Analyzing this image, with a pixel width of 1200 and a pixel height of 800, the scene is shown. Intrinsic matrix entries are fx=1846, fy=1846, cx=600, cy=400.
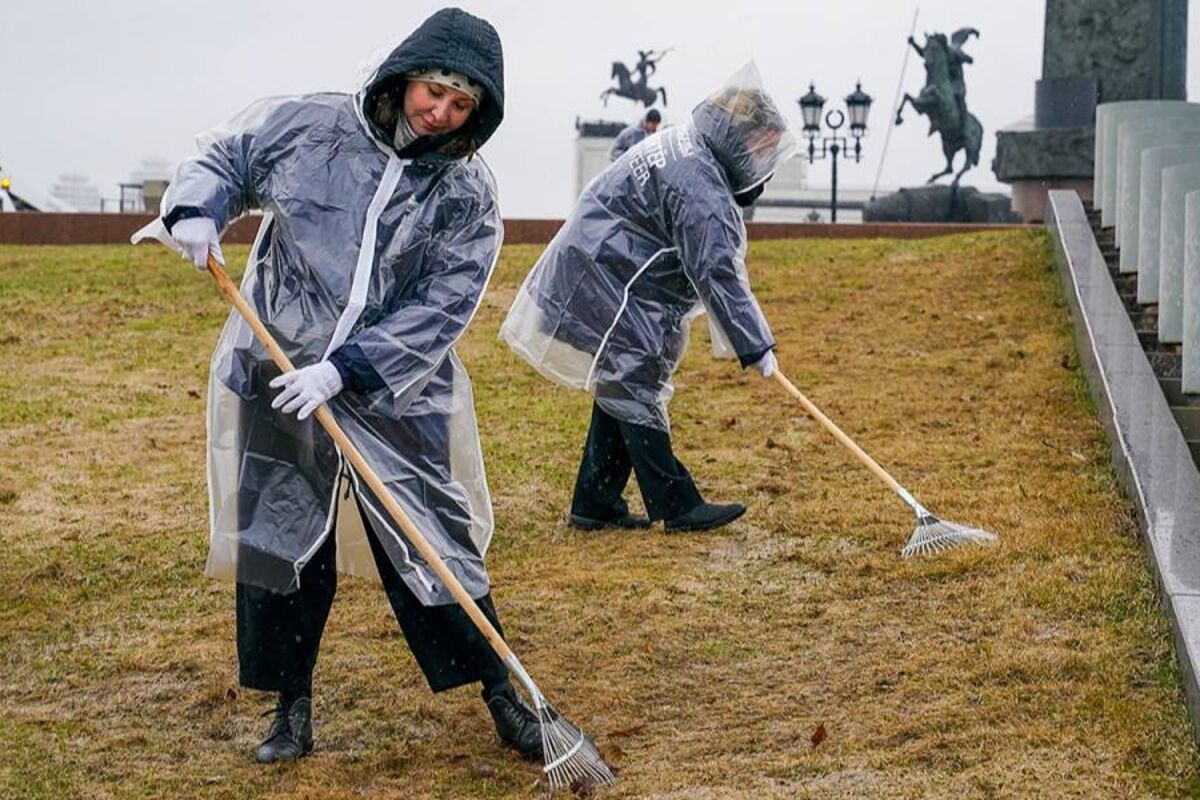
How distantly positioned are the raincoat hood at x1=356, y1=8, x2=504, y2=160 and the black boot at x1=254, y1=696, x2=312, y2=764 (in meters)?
1.39

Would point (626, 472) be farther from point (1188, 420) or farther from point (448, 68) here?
point (448, 68)

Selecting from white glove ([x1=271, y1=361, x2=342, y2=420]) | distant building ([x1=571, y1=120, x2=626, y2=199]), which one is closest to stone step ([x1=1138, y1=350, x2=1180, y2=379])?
white glove ([x1=271, y1=361, x2=342, y2=420])

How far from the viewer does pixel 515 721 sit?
4496mm

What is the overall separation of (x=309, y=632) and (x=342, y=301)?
2.71 ft

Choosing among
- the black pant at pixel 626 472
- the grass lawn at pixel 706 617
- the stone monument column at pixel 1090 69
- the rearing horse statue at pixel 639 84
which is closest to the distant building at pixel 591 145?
the rearing horse statue at pixel 639 84

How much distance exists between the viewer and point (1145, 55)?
627 inches

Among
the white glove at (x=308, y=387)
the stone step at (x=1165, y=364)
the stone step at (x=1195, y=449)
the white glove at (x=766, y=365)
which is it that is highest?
the white glove at (x=308, y=387)

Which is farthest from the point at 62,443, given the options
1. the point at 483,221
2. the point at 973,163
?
the point at 973,163

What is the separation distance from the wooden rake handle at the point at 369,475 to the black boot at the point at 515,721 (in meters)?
0.17

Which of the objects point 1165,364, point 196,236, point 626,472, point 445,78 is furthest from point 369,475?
point 1165,364

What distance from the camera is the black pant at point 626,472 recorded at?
684 centimetres

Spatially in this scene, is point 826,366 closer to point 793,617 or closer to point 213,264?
point 793,617

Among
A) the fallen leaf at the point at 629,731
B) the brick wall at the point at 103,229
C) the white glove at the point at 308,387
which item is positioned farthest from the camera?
the brick wall at the point at 103,229

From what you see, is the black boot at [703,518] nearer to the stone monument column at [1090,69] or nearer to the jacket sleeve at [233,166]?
the jacket sleeve at [233,166]
